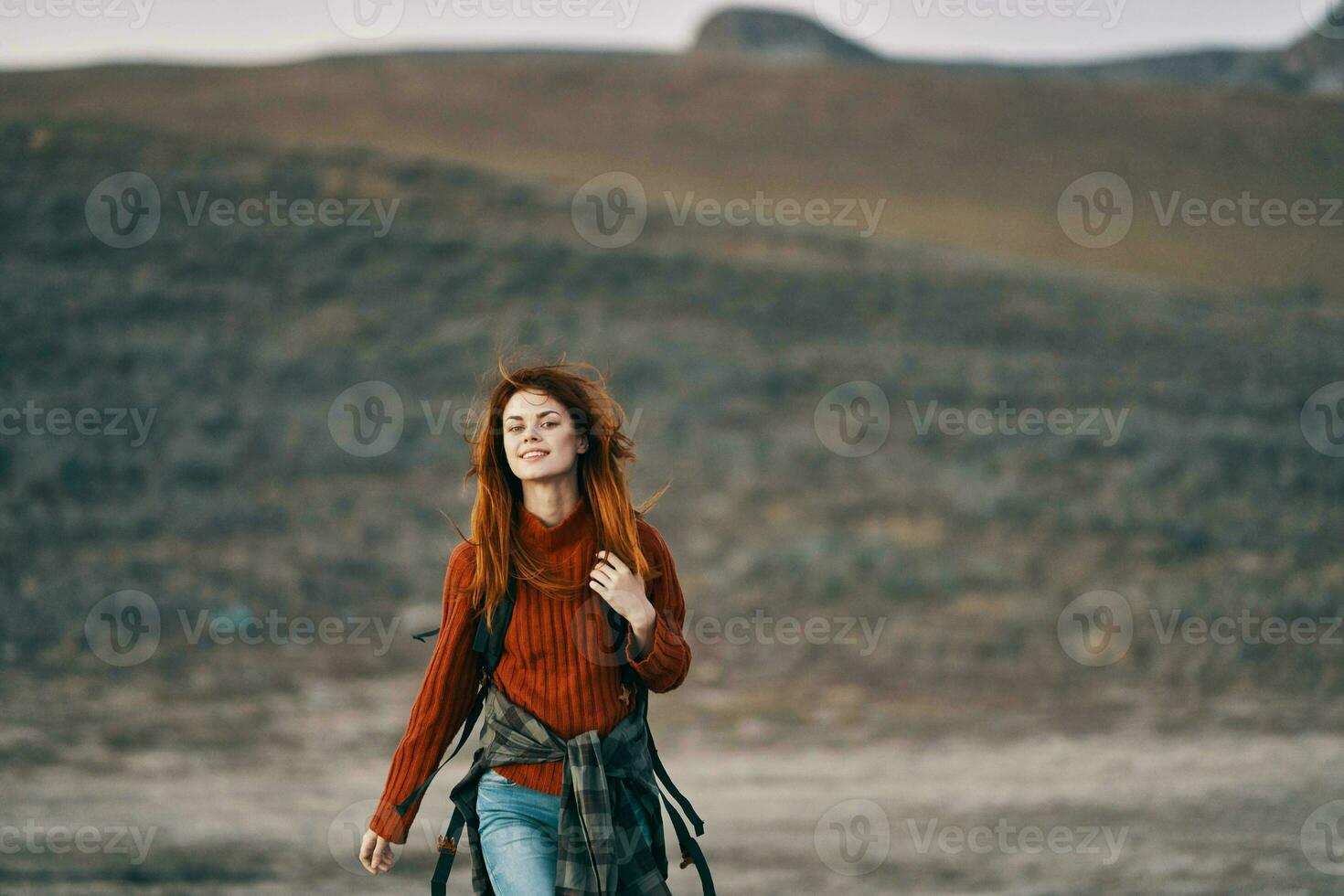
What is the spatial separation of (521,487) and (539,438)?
0.19 m

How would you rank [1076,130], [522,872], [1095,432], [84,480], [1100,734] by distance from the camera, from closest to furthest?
[522,872]
[1100,734]
[84,480]
[1095,432]
[1076,130]

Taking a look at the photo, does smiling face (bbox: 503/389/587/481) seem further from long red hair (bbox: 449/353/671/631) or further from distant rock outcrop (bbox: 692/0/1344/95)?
distant rock outcrop (bbox: 692/0/1344/95)

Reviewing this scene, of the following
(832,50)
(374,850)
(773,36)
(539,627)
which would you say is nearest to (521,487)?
(539,627)

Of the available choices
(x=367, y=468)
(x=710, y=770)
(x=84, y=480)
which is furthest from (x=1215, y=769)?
(x=84, y=480)

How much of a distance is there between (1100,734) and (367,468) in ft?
31.7

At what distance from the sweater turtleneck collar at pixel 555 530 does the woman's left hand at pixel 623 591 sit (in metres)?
0.13

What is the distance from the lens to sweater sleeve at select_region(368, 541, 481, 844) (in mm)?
3369

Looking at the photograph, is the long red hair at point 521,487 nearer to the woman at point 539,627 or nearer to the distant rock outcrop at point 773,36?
the woman at point 539,627

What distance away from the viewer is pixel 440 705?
3.42 m

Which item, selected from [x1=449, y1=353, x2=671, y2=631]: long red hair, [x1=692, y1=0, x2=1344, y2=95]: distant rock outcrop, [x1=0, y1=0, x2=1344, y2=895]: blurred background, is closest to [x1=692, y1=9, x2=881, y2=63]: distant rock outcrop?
[x1=692, y1=0, x2=1344, y2=95]: distant rock outcrop

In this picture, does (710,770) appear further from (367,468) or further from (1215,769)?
(367,468)

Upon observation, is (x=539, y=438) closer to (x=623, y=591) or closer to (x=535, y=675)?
(x=623, y=591)

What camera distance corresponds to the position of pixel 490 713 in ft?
11.2

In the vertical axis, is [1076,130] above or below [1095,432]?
above
